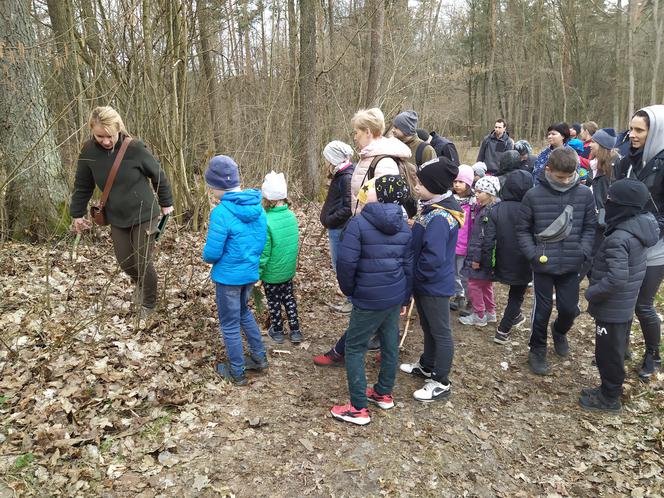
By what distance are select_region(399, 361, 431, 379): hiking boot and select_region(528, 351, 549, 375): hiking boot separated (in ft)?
3.80

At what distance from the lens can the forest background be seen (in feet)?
18.2

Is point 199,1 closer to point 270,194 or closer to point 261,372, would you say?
point 270,194

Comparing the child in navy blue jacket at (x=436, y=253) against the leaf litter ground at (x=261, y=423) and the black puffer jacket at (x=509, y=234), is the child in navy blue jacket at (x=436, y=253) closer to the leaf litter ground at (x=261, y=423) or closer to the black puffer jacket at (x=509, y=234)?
the leaf litter ground at (x=261, y=423)

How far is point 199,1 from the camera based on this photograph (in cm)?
771

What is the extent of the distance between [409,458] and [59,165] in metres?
5.62

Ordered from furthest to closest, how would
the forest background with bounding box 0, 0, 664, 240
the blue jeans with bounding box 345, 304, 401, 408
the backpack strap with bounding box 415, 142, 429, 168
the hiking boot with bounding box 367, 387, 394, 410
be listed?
1. the backpack strap with bounding box 415, 142, 429, 168
2. the forest background with bounding box 0, 0, 664, 240
3. the hiking boot with bounding box 367, 387, 394, 410
4. the blue jeans with bounding box 345, 304, 401, 408

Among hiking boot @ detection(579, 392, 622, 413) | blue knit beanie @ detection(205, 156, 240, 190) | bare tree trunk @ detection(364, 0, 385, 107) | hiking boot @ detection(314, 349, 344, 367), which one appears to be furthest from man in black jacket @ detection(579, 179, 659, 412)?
bare tree trunk @ detection(364, 0, 385, 107)

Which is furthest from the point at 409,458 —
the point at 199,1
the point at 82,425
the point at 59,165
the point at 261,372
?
the point at 199,1

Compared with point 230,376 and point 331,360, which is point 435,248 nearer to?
point 331,360

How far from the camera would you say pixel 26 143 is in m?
5.51

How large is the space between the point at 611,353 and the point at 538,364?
0.91 metres

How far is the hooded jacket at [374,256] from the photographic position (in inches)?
128

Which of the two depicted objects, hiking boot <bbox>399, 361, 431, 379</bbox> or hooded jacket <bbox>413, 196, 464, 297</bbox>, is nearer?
hooded jacket <bbox>413, 196, 464, 297</bbox>

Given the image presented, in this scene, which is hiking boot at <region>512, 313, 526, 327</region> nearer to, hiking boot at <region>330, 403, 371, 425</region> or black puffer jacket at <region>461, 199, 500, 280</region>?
black puffer jacket at <region>461, 199, 500, 280</region>
